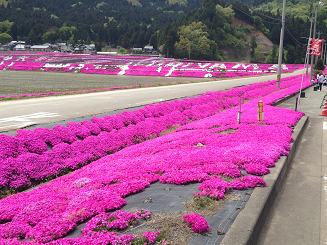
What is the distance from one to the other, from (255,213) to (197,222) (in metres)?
1.01

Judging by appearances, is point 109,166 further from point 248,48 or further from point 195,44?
point 248,48

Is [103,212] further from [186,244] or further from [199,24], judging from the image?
[199,24]

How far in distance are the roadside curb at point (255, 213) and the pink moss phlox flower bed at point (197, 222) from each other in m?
0.29

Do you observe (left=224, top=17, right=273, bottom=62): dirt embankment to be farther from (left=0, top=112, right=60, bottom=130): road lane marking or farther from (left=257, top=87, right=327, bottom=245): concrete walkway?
(left=257, top=87, right=327, bottom=245): concrete walkway

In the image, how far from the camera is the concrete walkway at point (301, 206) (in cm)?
455

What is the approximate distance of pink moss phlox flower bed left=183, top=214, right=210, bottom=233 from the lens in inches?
156

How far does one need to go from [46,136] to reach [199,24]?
489ft

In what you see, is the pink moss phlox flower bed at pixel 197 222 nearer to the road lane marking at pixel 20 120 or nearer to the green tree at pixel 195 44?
the road lane marking at pixel 20 120

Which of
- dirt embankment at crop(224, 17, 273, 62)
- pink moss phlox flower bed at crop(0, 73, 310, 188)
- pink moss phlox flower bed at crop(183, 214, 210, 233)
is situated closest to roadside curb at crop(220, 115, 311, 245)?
pink moss phlox flower bed at crop(183, 214, 210, 233)

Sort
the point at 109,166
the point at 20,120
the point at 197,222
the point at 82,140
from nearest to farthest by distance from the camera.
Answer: the point at 197,222, the point at 109,166, the point at 82,140, the point at 20,120

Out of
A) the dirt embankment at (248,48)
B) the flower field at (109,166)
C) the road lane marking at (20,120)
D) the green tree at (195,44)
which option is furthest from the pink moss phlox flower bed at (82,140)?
the dirt embankment at (248,48)

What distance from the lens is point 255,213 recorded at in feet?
14.8

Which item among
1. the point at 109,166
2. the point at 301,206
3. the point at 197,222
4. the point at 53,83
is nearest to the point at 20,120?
the point at 109,166

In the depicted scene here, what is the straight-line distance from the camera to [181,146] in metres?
8.82
